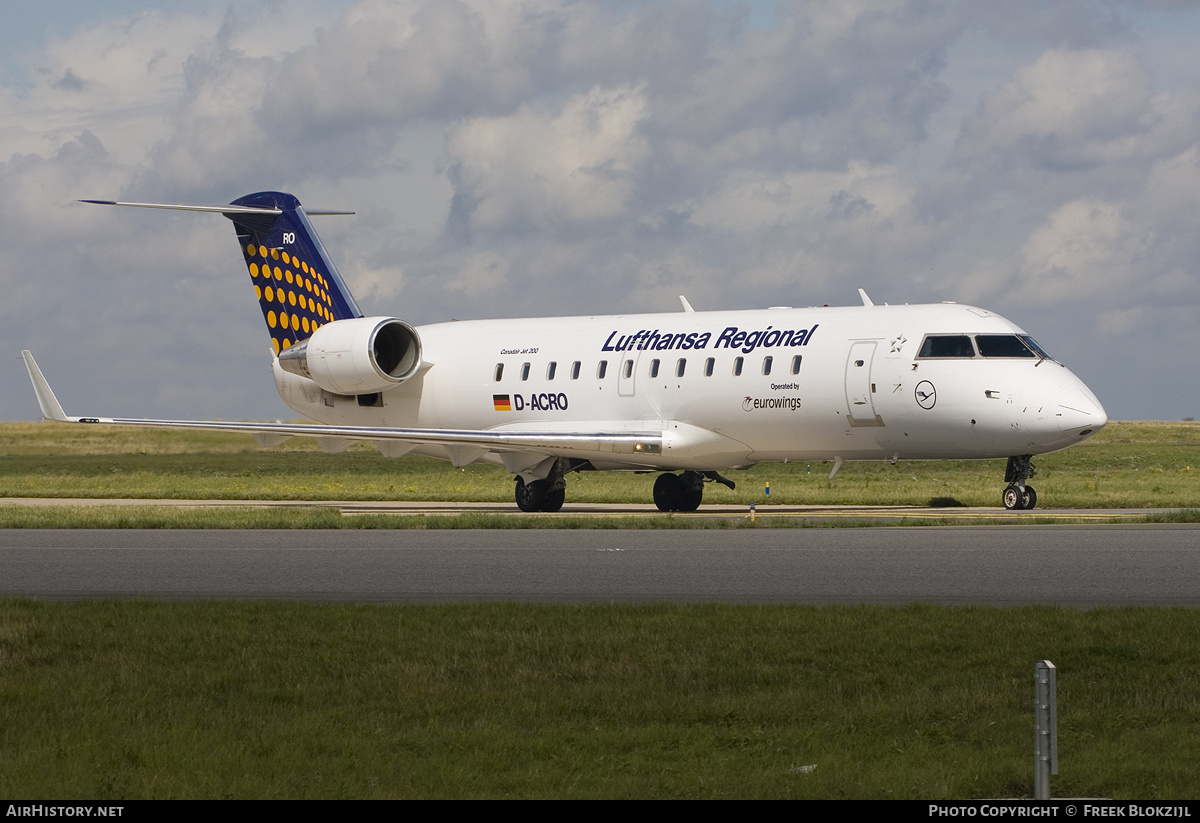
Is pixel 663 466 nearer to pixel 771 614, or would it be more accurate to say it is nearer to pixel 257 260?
pixel 257 260

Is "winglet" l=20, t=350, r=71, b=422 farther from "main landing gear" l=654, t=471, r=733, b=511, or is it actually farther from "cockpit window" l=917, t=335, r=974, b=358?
"cockpit window" l=917, t=335, r=974, b=358

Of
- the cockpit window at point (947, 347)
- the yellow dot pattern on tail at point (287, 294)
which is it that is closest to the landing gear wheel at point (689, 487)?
the cockpit window at point (947, 347)

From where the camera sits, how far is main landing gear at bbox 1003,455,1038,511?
26656mm

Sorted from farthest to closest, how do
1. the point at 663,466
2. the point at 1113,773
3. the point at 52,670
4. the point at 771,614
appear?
1. the point at 663,466
2. the point at 771,614
3. the point at 52,670
4. the point at 1113,773

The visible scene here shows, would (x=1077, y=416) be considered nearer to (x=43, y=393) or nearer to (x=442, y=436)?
(x=442, y=436)

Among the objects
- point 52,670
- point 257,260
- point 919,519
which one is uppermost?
point 257,260

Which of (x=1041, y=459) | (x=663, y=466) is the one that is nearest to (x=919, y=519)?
(x=663, y=466)

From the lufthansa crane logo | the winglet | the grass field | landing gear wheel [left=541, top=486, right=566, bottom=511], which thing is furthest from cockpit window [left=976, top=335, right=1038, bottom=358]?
the winglet

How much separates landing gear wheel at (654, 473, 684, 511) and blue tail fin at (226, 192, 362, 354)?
343 inches

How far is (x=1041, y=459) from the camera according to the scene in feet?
196

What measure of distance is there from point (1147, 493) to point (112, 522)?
75.3ft

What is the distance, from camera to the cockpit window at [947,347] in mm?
25953

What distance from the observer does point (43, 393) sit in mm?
31703

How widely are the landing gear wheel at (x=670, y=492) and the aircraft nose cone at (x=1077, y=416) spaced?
8776mm
